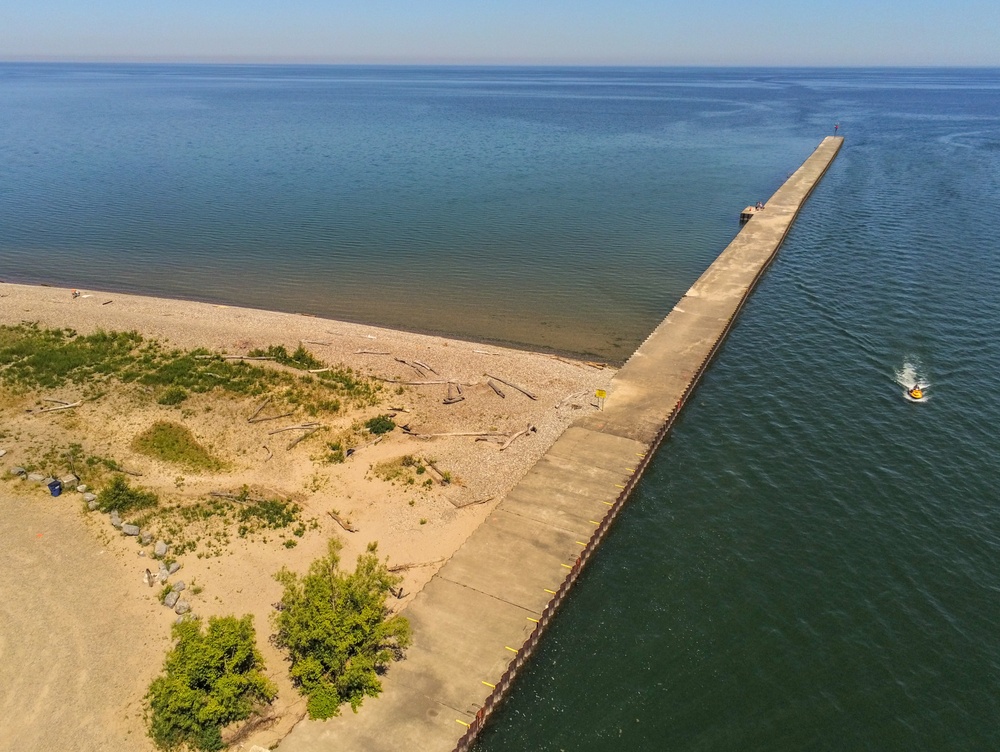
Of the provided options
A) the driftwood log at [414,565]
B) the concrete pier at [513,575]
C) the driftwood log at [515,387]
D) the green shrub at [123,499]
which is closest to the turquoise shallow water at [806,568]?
the concrete pier at [513,575]

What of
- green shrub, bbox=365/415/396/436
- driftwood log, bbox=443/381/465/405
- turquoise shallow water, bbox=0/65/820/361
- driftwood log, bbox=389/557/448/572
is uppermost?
turquoise shallow water, bbox=0/65/820/361

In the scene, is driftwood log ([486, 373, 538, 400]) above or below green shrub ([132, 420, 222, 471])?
above

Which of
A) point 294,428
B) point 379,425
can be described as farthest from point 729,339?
point 294,428

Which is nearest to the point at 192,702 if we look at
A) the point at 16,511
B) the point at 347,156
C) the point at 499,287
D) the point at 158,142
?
the point at 16,511

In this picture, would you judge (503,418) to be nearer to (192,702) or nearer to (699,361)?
(699,361)

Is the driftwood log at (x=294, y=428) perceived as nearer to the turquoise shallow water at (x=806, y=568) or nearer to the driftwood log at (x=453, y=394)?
the driftwood log at (x=453, y=394)

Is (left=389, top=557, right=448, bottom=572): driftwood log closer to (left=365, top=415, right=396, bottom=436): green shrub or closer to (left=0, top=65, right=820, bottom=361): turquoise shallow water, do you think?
(left=365, top=415, right=396, bottom=436): green shrub

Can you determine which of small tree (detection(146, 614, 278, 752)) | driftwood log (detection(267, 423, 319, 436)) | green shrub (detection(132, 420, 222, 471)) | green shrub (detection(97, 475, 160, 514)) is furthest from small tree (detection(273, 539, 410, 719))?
driftwood log (detection(267, 423, 319, 436))
